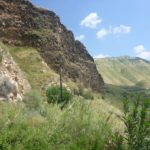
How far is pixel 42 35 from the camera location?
84.9 m

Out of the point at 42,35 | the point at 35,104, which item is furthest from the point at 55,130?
the point at 42,35

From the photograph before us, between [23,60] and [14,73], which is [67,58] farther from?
[14,73]

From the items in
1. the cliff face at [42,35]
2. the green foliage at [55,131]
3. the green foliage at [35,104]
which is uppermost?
the cliff face at [42,35]

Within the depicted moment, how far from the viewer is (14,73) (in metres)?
44.4

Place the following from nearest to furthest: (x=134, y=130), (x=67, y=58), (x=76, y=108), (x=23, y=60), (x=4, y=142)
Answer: (x=134, y=130)
(x=4, y=142)
(x=76, y=108)
(x=23, y=60)
(x=67, y=58)

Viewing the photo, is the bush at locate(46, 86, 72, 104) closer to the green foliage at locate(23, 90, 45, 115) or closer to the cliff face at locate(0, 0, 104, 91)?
the green foliage at locate(23, 90, 45, 115)

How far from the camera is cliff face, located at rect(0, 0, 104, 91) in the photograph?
3165 inches

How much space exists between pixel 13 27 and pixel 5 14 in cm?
315

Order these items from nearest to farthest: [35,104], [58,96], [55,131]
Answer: [55,131]
[35,104]
[58,96]

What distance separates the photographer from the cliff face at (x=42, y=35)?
264 feet

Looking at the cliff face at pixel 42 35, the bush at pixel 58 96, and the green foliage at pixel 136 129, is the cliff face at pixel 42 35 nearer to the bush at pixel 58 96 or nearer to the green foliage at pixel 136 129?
the bush at pixel 58 96

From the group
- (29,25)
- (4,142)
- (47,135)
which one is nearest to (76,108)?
(47,135)

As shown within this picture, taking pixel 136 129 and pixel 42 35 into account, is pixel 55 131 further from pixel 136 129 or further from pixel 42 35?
pixel 42 35

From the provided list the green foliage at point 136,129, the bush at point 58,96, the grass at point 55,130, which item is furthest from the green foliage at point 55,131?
the bush at point 58,96
